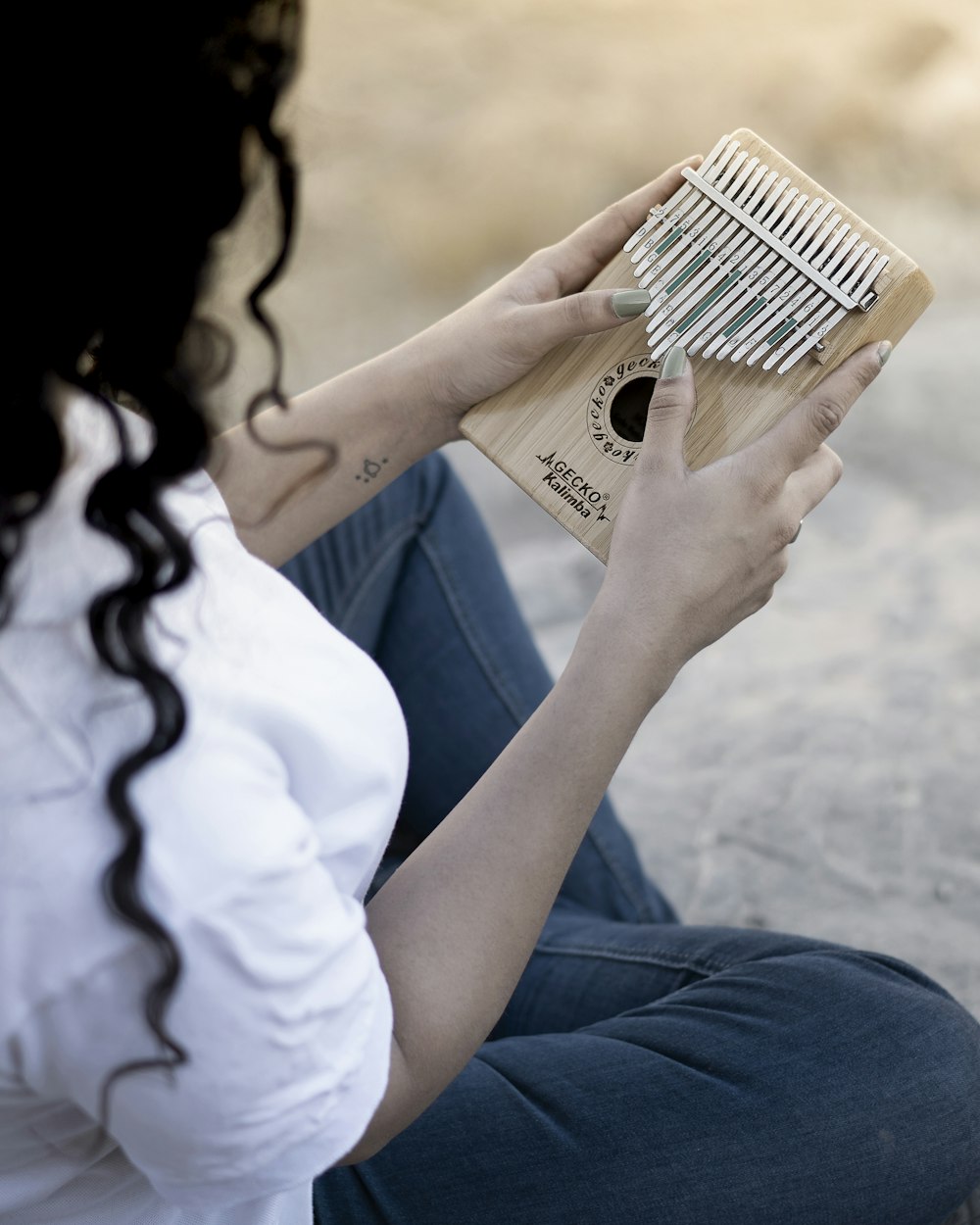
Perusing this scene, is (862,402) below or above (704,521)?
above

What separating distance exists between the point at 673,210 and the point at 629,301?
0.08 meters

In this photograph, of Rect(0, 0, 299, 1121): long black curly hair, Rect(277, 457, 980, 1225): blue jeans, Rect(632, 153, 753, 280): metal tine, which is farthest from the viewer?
Rect(632, 153, 753, 280): metal tine

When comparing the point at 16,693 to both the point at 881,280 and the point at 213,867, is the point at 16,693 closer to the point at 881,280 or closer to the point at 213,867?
the point at 213,867

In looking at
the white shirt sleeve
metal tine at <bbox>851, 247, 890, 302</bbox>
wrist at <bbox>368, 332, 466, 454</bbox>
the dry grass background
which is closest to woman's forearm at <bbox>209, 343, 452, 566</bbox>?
wrist at <bbox>368, 332, 466, 454</bbox>

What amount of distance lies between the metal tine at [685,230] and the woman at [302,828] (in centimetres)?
4

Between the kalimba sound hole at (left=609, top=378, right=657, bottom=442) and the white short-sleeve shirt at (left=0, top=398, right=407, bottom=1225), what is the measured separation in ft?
1.24

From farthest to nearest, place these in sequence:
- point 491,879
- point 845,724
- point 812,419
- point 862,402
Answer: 1. point 862,402
2. point 845,724
3. point 812,419
4. point 491,879

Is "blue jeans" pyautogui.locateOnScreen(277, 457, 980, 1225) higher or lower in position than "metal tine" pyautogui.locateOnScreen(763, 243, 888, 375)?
lower

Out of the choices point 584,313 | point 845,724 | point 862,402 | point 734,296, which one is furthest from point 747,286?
point 862,402

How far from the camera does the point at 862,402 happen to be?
1991 mm

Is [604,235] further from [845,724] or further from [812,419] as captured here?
[845,724]

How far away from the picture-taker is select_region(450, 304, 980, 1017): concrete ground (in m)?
1.29

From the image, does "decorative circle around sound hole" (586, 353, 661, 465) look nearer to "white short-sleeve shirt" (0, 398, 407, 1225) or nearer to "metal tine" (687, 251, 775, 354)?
"metal tine" (687, 251, 775, 354)

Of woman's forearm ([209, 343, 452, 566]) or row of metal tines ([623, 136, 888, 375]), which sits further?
woman's forearm ([209, 343, 452, 566])
